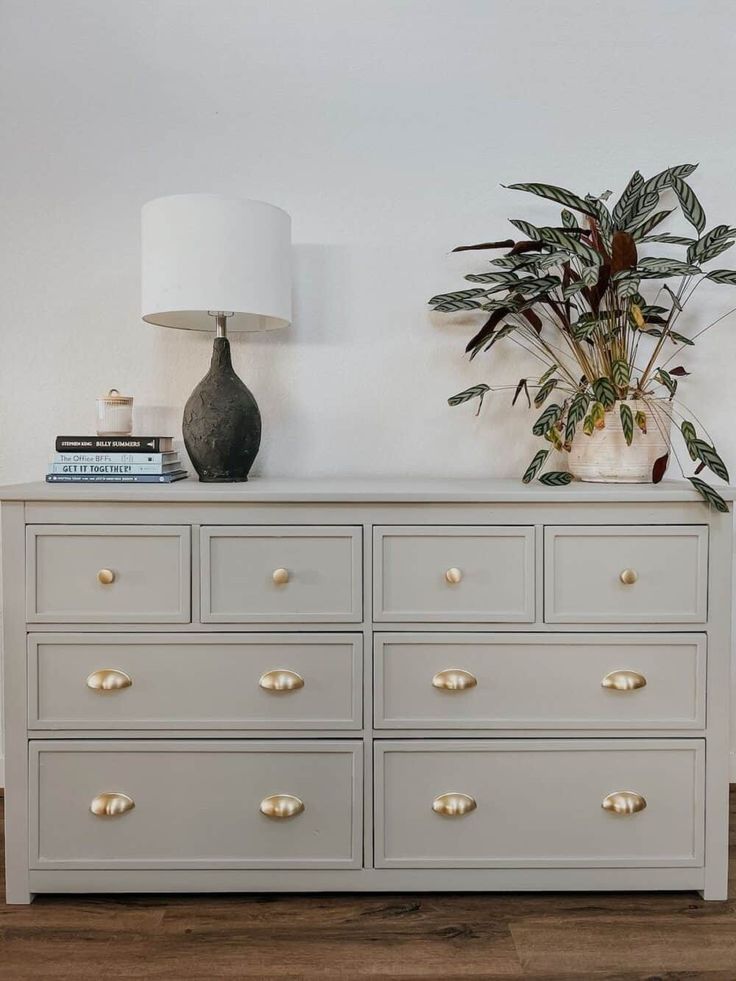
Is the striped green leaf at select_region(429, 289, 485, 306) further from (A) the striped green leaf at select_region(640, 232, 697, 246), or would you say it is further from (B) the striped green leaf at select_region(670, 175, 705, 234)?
(B) the striped green leaf at select_region(670, 175, 705, 234)

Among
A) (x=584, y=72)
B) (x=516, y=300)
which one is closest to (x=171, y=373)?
(x=516, y=300)

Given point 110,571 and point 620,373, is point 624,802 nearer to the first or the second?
point 620,373

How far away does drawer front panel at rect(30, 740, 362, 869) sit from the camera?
1.57 m

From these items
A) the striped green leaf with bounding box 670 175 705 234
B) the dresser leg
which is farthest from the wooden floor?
the striped green leaf with bounding box 670 175 705 234

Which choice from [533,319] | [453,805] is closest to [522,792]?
[453,805]

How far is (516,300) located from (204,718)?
4.22 ft

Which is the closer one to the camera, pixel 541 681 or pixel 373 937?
pixel 373 937

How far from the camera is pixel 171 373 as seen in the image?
6.77 feet

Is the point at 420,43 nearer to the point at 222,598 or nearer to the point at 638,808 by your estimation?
the point at 222,598

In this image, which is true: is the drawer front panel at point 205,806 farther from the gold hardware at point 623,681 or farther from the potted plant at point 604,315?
the potted plant at point 604,315

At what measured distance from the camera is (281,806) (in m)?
1.56

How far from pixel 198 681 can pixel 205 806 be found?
0.91 feet

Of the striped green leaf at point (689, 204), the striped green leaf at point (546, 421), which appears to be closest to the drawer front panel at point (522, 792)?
the striped green leaf at point (546, 421)

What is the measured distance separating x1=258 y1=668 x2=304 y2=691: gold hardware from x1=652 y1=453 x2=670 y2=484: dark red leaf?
0.98 m
